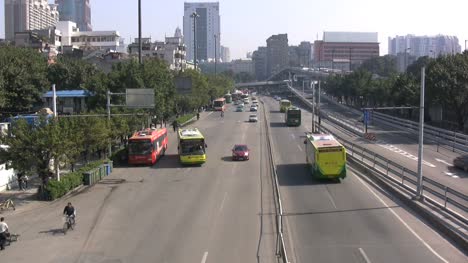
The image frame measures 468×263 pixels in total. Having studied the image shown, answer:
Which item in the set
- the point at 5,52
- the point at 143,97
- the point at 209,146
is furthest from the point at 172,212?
the point at 5,52

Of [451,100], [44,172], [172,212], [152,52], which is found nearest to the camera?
[172,212]

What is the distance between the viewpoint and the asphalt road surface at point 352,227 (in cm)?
1967

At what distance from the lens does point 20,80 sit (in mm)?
70312

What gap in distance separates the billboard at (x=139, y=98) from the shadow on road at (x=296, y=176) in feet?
48.5

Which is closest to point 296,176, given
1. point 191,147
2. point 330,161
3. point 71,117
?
point 330,161

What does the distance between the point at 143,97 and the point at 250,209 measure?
26349 millimetres

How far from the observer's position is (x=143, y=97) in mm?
52188

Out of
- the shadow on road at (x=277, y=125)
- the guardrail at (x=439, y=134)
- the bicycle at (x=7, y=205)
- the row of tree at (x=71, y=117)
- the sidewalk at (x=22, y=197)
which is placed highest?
the row of tree at (x=71, y=117)

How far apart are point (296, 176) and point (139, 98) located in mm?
19452

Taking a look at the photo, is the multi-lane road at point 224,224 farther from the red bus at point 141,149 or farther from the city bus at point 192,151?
the red bus at point 141,149

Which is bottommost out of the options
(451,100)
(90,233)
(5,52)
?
(90,233)

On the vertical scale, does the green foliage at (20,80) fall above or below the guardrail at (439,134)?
above

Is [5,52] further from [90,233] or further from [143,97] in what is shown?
[90,233]

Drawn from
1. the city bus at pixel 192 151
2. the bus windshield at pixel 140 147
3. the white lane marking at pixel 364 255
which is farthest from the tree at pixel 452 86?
the white lane marking at pixel 364 255
